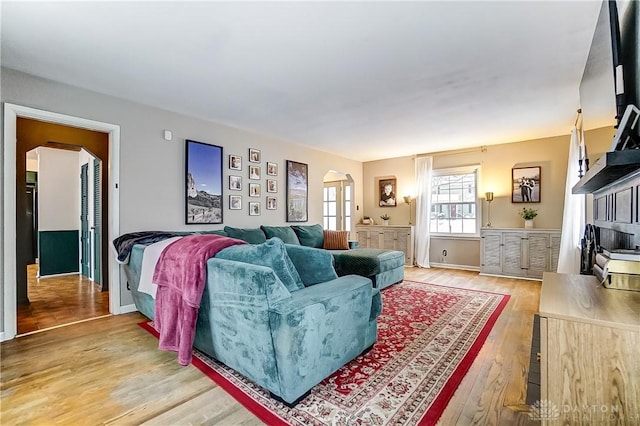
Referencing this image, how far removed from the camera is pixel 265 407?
5.49 ft

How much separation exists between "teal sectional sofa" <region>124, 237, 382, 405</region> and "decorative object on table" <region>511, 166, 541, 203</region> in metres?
4.50

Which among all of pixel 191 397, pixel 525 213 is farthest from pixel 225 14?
pixel 525 213

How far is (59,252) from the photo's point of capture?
5.43m

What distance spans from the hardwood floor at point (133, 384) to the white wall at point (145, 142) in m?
1.00

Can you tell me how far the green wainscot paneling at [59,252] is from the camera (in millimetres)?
5262

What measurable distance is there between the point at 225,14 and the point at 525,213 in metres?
5.48

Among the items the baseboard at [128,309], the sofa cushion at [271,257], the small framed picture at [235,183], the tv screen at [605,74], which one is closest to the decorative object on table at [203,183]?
the small framed picture at [235,183]

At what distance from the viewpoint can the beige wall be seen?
16.5ft

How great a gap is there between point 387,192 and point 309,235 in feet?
8.93

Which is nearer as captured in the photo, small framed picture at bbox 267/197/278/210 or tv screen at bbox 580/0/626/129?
tv screen at bbox 580/0/626/129

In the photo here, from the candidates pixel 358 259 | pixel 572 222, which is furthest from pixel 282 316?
pixel 572 222

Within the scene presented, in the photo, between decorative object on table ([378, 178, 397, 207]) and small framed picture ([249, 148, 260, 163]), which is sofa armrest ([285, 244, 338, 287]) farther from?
decorative object on table ([378, 178, 397, 207])

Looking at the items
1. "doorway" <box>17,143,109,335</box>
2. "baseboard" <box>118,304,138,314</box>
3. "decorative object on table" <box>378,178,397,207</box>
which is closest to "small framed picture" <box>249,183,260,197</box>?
"baseboard" <box>118,304,138,314</box>

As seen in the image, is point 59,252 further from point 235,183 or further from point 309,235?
point 309,235
